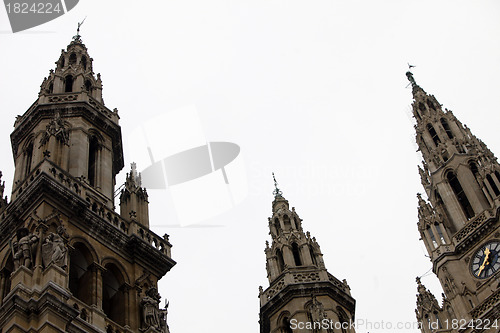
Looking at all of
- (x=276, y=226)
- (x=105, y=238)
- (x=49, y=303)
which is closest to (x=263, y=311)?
(x=276, y=226)

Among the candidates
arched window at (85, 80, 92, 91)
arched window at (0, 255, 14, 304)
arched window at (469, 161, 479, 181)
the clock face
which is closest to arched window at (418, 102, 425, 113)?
arched window at (469, 161, 479, 181)

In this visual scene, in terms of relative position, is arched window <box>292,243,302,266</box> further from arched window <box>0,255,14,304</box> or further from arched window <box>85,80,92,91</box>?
arched window <box>0,255,14,304</box>

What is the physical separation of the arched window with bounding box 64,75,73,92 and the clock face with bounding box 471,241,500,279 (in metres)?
24.3

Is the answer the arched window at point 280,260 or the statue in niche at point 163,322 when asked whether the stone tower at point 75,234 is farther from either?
the arched window at point 280,260

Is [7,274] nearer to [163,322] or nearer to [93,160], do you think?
[163,322]

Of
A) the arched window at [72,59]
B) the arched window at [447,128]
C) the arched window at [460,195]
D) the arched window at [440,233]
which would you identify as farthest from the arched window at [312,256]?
the arched window at [447,128]

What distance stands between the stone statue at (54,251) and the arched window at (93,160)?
7334 mm

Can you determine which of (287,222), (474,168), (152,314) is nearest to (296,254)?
(287,222)

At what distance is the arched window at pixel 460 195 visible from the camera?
50688 mm

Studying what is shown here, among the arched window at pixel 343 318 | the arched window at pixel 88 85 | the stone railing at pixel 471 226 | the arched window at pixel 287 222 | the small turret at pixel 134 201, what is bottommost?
the arched window at pixel 343 318

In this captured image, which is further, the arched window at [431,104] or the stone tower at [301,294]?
the arched window at [431,104]

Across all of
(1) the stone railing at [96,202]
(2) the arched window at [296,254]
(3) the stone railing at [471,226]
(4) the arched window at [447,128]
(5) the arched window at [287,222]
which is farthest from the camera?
(4) the arched window at [447,128]

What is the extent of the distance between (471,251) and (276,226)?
452 inches

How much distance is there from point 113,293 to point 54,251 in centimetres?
391
